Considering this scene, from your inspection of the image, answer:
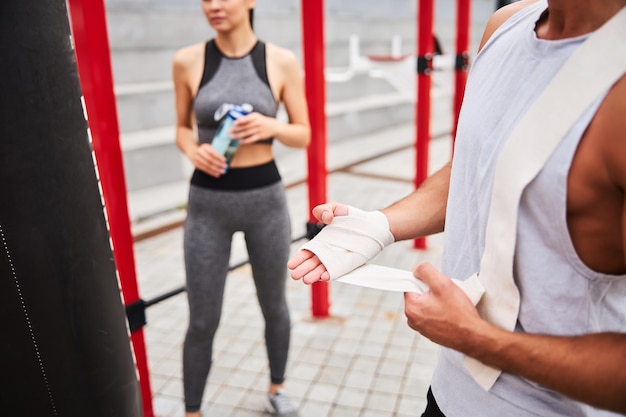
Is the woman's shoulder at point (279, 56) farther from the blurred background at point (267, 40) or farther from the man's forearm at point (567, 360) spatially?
the blurred background at point (267, 40)

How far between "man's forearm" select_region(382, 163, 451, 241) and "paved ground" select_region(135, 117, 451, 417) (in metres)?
1.26

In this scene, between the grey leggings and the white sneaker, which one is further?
the white sneaker

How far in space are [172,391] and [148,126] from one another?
3.56m

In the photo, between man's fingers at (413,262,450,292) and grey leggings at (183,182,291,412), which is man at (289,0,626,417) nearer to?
man's fingers at (413,262,450,292)

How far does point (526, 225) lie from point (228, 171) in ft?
3.96

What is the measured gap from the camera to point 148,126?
5301 mm

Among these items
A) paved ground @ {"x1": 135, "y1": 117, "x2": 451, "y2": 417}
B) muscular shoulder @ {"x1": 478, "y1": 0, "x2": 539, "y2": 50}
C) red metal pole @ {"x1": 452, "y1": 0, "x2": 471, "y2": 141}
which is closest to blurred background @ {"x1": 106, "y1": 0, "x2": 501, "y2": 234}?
paved ground @ {"x1": 135, "y1": 117, "x2": 451, "y2": 417}

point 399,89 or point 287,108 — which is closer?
point 287,108

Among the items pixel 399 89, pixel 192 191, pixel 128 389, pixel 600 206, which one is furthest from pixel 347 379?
pixel 399 89

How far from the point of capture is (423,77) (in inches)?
131

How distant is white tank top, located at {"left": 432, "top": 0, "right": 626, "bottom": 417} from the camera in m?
0.76

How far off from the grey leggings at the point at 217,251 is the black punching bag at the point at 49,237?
74 centimetres

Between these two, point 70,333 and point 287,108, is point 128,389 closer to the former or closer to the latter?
point 70,333

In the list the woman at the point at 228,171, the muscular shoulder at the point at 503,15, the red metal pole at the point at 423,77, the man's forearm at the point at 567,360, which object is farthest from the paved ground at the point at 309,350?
the muscular shoulder at the point at 503,15
